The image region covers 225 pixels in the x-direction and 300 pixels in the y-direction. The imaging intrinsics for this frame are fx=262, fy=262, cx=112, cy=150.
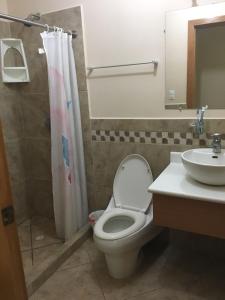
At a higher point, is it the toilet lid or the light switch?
the light switch

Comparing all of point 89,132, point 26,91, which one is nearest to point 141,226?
point 89,132

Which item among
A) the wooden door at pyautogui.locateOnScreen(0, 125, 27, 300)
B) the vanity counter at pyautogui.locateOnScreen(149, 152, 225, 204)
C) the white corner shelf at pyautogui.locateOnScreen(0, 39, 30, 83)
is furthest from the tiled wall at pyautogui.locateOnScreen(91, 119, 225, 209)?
the wooden door at pyautogui.locateOnScreen(0, 125, 27, 300)

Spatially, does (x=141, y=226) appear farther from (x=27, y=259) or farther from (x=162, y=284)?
(x=27, y=259)

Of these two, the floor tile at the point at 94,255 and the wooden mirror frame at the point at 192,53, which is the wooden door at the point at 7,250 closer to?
the floor tile at the point at 94,255

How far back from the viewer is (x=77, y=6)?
2.07 meters

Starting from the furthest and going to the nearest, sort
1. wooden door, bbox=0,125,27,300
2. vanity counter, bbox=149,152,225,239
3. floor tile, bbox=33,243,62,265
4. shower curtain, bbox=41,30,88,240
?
floor tile, bbox=33,243,62,265 → shower curtain, bbox=41,30,88,240 → vanity counter, bbox=149,152,225,239 → wooden door, bbox=0,125,27,300

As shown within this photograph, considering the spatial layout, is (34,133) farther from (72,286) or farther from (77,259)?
(72,286)

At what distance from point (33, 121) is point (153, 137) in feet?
3.96

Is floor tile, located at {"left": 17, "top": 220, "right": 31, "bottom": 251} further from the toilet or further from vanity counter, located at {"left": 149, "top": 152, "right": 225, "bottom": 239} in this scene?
vanity counter, located at {"left": 149, "top": 152, "right": 225, "bottom": 239}

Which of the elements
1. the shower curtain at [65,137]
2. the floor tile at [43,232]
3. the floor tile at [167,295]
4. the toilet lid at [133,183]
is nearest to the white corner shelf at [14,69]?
the shower curtain at [65,137]

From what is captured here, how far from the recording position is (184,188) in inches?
59.8

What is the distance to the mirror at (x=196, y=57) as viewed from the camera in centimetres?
175

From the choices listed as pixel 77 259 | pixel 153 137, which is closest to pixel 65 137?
pixel 153 137

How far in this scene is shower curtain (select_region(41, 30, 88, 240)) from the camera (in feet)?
6.53
